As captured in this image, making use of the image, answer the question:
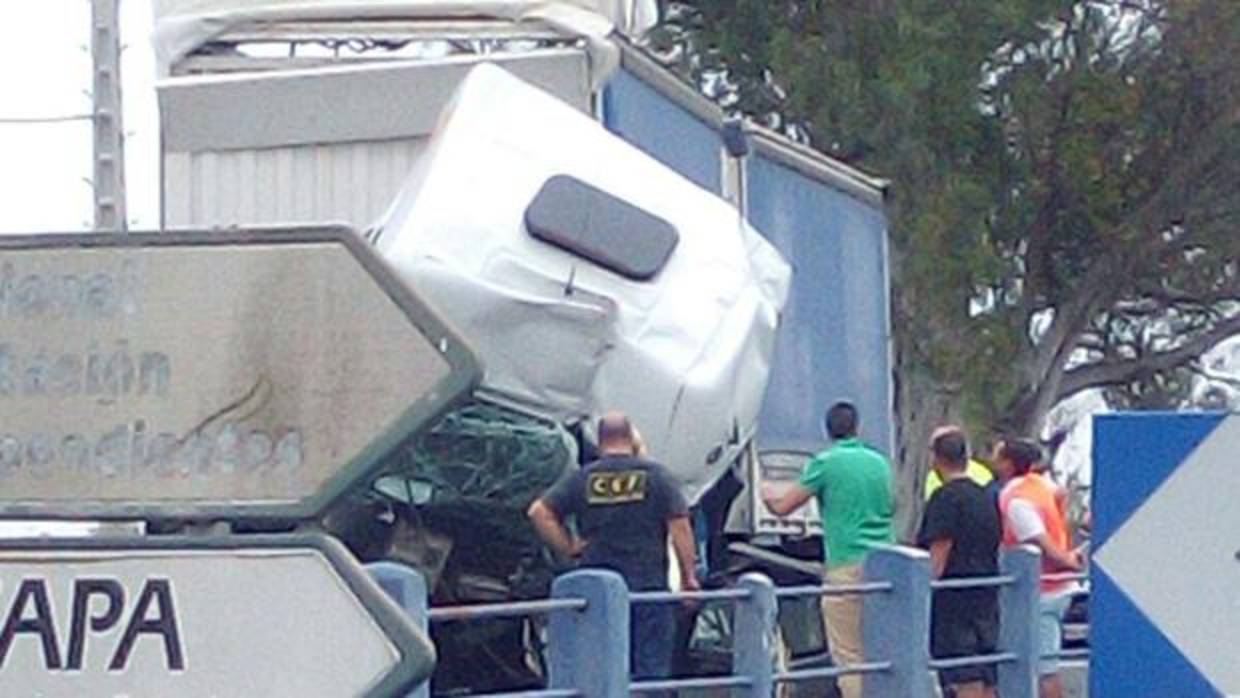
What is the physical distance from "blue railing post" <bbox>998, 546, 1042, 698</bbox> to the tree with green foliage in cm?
1865

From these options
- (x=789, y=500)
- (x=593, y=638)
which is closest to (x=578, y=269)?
(x=789, y=500)

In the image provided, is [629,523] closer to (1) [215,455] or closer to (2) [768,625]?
(2) [768,625]

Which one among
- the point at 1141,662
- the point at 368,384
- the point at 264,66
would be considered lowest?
the point at 1141,662

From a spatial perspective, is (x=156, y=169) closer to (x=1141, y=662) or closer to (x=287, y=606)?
(x=1141, y=662)

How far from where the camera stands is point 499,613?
9898 millimetres

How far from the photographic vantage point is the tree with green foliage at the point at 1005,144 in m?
34.9

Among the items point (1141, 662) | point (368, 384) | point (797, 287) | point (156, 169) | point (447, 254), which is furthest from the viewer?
point (797, 287)

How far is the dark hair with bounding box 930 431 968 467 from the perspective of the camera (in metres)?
14.5

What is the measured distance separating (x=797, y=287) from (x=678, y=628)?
11.6 feet

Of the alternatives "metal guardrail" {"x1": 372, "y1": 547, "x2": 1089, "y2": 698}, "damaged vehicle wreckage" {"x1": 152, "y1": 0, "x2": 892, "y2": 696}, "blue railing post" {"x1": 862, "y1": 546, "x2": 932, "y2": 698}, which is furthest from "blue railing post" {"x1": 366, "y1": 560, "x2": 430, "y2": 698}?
"blue railing post" {"x1": 862, "y1": 546, "x2": 932, "y2": 698}

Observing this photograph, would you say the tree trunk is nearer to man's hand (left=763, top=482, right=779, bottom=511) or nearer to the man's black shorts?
man's hand (left=763, top=482, right=779, bottom=511)

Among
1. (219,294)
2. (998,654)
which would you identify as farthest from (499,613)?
(219,294)

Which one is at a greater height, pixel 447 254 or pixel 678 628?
pixel 447 254

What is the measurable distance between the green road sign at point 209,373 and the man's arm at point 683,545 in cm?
879
